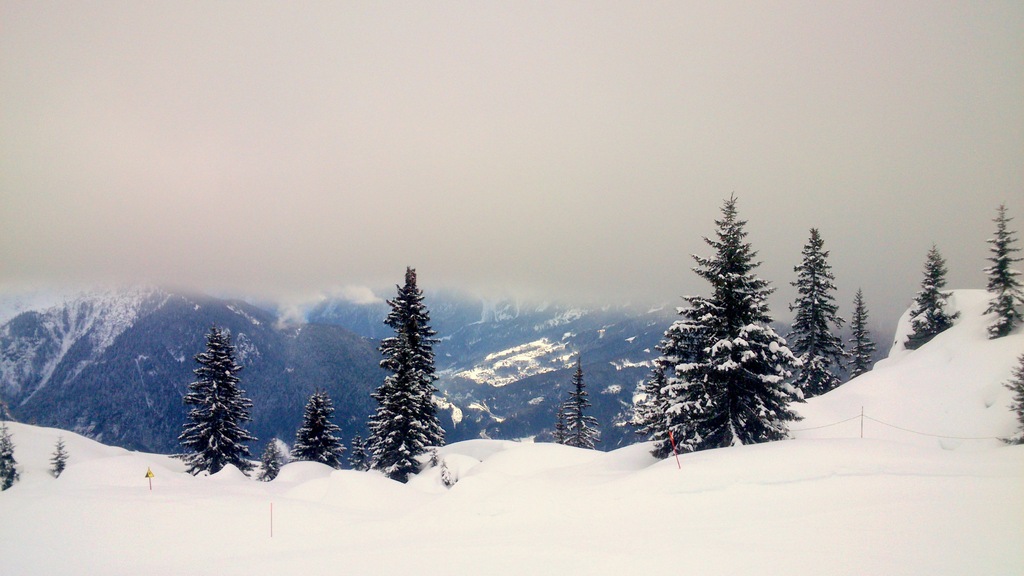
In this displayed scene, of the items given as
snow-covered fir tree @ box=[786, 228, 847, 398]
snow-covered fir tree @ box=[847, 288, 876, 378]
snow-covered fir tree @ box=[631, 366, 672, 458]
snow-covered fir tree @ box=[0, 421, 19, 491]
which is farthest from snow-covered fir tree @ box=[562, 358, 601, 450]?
snow-covered fir tree @ box=[0, 421, 19, 491]

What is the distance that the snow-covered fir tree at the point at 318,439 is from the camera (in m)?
36.0

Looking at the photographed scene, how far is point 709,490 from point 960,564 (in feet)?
16.4

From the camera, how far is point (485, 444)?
32.3 meters

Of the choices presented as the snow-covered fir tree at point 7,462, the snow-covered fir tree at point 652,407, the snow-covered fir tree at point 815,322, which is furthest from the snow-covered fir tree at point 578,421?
the snow-covered fir tree at point 7,462

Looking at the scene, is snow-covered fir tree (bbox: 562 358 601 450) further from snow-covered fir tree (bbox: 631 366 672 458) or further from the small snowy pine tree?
the small snowy pine tree

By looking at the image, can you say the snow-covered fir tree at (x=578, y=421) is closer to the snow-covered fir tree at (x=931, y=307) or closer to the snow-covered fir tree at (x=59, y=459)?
the snow-covered fir tree at (x=931, y=307)

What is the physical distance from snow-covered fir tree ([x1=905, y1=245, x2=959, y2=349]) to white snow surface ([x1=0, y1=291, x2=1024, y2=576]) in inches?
942

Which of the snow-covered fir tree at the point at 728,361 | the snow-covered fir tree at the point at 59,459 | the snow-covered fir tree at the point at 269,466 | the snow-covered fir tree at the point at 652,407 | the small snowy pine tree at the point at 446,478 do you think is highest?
the snow-covered fir tree at the point at 728,361

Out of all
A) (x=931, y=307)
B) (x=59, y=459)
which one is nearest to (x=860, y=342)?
(x=931, y=307)

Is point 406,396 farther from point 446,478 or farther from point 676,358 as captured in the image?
point 676,358

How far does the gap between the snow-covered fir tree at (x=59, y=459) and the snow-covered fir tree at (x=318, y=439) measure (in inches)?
679

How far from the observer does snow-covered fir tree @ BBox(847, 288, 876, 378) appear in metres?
45.6

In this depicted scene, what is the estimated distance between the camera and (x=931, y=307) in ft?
121

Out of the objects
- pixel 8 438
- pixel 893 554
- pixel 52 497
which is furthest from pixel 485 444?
pixel 8 438
